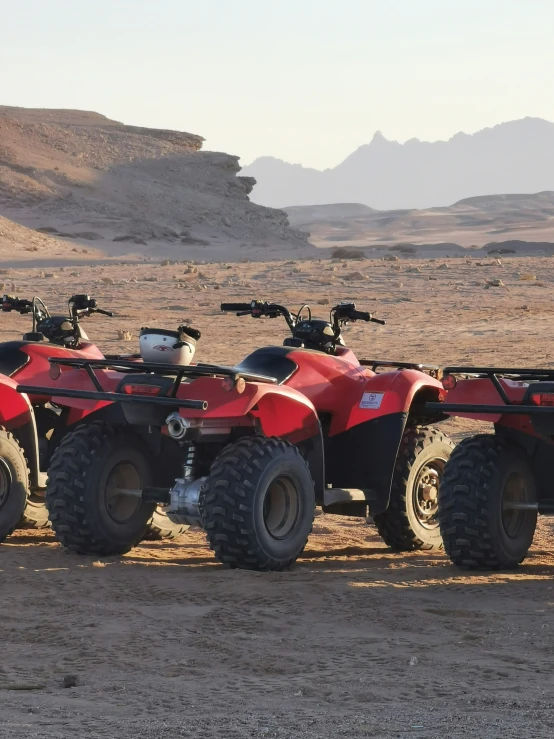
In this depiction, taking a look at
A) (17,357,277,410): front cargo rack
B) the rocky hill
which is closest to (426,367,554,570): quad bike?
(17,357,277,410): front cargo rack

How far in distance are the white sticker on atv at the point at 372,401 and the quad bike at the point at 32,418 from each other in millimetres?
1610

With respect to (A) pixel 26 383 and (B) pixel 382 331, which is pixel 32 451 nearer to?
(A) pixel 26 383

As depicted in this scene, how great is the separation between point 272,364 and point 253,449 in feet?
2.70

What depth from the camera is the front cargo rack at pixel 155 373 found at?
8250 millimetres

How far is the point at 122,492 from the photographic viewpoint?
8.90 metres

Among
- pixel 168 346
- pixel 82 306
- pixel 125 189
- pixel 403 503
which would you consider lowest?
pixel 403 503

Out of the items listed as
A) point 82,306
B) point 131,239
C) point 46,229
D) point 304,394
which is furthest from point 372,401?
point 46,229

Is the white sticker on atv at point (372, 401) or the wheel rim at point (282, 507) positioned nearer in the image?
the wheel rim at point (282, 507)

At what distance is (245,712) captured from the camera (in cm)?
536

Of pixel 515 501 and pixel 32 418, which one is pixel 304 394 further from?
pixel 32 418

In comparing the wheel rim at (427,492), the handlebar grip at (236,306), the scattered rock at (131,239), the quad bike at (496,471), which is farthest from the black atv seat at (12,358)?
the scattered rock at (131,239)

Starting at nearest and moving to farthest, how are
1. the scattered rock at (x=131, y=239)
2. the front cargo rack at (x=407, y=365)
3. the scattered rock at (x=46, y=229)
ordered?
the front cargo rack at (x=407, y=365) → the scattered rock at (x=131, y=239) → the scattered rock at (x=46, y=229)

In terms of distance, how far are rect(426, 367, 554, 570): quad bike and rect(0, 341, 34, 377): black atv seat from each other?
9.32ft

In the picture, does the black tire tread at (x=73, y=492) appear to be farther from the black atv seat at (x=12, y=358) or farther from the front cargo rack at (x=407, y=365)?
the front cargo rack at (x=407, y=365)
